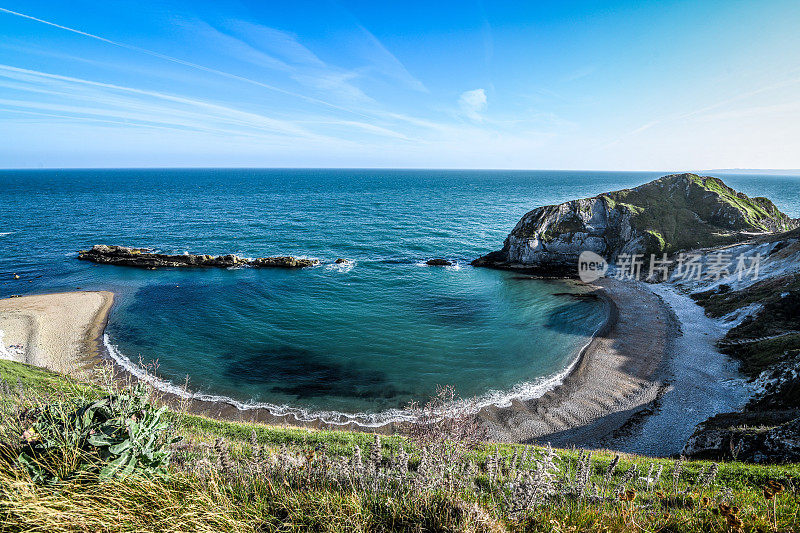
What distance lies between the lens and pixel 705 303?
3434 cm

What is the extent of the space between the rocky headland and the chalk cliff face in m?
0.14

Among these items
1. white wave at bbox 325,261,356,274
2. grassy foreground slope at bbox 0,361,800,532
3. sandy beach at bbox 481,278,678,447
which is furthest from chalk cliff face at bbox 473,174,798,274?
grassy foreground slope at bbox 0,361,800,532

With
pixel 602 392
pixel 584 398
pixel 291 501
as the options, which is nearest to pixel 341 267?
pixel 584 398

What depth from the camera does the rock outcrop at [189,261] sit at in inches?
1996

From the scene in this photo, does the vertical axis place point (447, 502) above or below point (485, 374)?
above

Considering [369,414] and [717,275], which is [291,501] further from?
[717,275]

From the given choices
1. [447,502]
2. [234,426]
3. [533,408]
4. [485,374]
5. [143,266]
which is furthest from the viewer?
[143,266]

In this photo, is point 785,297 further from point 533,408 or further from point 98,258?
point 98,258

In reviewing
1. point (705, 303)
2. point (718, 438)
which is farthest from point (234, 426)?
point (705, 303)

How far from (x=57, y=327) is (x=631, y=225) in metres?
68.8

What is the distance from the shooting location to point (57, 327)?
105 ft

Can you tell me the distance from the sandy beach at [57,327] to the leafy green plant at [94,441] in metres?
24.7

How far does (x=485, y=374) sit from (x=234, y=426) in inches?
661

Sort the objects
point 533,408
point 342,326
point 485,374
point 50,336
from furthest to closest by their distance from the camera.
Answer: point 342,326 < point 50,336 < point 485,374 < point 533,408
